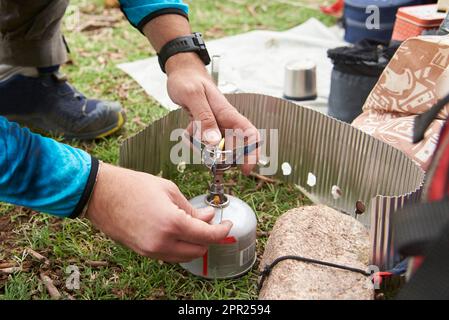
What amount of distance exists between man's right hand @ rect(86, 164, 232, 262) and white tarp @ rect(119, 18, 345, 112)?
1136 mm

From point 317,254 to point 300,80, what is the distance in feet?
3.94

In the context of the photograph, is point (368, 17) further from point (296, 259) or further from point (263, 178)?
point (296, 259)

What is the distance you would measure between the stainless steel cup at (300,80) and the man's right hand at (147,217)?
4.24 ft

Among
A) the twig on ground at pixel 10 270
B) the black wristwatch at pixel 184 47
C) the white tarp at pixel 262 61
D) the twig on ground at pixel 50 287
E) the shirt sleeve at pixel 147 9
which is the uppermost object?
the shirt sleeve at pixel 147 9

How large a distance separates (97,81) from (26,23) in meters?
0.57

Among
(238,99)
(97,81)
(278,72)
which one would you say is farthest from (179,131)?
(278,72)

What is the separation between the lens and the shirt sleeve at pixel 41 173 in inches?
39.8

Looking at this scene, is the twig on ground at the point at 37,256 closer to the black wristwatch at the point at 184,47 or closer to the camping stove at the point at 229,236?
the camping stove at the point at 229,236

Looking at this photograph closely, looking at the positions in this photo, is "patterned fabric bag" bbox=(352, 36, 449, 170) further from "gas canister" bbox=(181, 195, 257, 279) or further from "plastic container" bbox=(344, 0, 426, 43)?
"plastic container" bbox=(344, 0, 426, 43)

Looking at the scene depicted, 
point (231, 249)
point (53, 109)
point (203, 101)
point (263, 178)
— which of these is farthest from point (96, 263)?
point (53, 109)

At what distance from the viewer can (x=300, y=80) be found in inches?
88.8

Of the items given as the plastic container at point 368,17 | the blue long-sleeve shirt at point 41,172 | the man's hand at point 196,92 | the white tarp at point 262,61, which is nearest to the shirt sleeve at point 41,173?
the blue long-sleeve shirt at point 41,172

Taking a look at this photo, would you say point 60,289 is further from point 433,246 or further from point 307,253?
point 433,246

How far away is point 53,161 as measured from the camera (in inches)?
40.7
